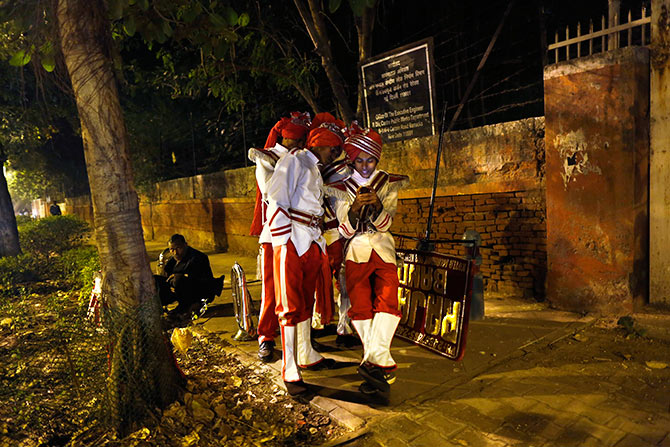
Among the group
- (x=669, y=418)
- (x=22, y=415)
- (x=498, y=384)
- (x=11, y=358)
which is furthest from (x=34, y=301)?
(x=669, y=418)

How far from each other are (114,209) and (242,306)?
192 centimetres

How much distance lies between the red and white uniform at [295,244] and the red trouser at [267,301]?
51cm

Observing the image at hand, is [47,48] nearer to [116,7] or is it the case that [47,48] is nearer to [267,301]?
[116,7]

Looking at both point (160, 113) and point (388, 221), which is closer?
point (388, 221)

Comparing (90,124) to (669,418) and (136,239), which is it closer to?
(136,239)

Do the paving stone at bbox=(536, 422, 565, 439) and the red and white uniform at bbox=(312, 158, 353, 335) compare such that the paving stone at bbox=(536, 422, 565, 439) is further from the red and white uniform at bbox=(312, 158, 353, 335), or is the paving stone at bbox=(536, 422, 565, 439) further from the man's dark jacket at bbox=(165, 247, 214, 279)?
the man's dark jacket at bbox=(165, 247, 214, 279)

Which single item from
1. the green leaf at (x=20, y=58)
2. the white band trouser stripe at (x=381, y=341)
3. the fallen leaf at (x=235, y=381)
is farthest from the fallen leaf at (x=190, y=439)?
the green leaf at (x=20, y=58)

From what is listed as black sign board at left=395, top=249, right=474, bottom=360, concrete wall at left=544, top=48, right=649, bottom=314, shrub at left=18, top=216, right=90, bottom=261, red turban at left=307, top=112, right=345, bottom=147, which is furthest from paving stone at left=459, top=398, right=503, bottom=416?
shrub at left=18, top=216, right=90, bottom=261

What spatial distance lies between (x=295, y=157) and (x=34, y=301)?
6107 mm

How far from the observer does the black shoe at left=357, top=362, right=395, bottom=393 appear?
335cm

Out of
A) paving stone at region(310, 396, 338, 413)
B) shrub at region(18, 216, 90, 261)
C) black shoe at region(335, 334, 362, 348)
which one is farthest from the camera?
shrub at region(18, 216, 90, 261)

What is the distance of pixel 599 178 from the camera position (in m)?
4.65

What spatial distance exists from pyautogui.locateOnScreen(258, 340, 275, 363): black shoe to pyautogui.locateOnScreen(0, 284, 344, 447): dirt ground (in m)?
0.24

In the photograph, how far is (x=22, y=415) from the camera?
3.19 m
